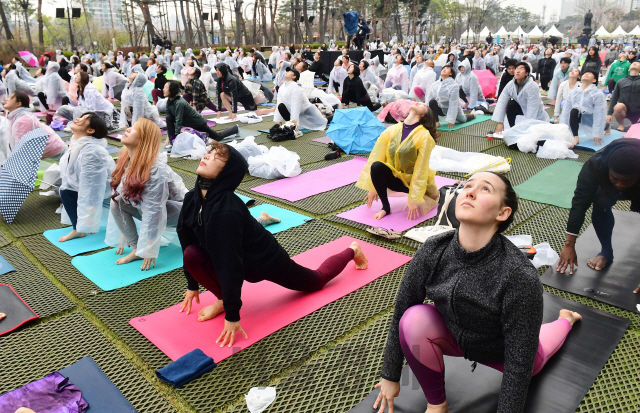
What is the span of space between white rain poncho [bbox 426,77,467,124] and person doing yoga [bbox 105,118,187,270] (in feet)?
19.5

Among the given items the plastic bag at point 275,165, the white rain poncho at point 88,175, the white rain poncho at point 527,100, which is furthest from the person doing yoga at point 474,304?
the white rain poncho at point 527,100

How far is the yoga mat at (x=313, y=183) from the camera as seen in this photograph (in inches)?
209

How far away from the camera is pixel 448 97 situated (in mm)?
8438

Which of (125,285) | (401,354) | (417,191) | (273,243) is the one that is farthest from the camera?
(417,191)

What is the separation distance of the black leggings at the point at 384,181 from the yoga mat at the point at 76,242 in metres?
2.53

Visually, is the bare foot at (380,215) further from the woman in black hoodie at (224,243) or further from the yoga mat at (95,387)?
the yoga mat at (95,387)

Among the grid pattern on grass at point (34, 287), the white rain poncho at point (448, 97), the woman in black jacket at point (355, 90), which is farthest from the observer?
the woman in black jacket at point (355, 90)

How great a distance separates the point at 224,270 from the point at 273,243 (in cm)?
42

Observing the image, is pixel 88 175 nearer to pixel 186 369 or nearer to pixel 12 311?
pixel 12 311

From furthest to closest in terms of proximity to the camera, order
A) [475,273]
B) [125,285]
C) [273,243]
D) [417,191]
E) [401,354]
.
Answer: [417,191]
[125,285]
[273,243]
[401,354]
[475,273]

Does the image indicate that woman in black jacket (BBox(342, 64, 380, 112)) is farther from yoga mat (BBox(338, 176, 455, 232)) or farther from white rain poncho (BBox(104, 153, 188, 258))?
white rain poncho (BBox(104, 153, 188, 258))

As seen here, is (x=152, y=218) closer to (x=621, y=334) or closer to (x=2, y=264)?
(x=2, y=264)

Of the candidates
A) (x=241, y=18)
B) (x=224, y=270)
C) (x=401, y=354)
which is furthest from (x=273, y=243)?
(x=241, y=18)

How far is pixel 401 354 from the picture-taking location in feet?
6.07
